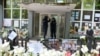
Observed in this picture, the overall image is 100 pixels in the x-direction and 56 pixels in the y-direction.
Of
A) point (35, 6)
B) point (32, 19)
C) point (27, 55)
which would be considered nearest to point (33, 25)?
point (32, 19)

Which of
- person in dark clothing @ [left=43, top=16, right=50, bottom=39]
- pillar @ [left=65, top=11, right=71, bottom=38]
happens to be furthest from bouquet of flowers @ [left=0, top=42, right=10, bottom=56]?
pillar @ [left=65, top=11, right=71, bottom=38]

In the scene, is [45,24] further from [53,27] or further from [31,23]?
[31,23]

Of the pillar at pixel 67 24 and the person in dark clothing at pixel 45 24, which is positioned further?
the pillar at pixel 67 24

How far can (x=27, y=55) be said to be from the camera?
3.65 m

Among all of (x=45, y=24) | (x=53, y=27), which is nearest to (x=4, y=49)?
(x=45, y=24)

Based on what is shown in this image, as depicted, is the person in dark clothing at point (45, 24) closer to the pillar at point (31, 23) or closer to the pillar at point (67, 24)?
the pillar at point (31, 23)

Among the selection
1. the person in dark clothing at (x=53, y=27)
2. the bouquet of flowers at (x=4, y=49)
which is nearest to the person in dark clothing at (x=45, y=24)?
the person in dark clothing at (x=53, y=27)

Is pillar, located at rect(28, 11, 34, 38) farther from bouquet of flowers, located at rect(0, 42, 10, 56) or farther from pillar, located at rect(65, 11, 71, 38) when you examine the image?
bouquet of flowers, located at rect(0, 42, 10, 56)

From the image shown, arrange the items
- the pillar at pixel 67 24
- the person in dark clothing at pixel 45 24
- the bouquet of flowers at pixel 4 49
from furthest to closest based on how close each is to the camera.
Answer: the pillar at pixel 67 24 < the person in dark clothing at pixel 45 24 < the bouquet of flowers at pixel 4 49

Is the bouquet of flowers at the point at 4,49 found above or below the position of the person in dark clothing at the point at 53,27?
above

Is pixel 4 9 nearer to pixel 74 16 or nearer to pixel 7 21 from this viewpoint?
pixel 7 21

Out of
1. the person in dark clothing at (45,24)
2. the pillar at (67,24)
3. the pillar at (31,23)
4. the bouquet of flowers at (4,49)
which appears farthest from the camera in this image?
the pillar at (31,23)

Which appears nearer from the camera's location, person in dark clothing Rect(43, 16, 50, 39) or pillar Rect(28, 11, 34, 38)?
person in dark clothing Rect(43, 16, 50, 39)

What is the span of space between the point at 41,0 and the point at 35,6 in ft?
7.24
